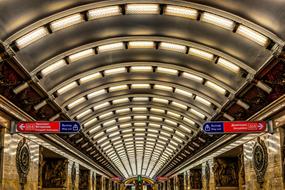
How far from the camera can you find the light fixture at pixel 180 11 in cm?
1328

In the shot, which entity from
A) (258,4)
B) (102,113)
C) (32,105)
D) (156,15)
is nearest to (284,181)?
(258,4)

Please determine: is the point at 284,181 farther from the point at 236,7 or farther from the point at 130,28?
the point at 130,28

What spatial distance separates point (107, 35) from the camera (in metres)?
15.5

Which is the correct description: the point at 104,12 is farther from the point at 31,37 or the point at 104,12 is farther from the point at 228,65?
the point at 228,65

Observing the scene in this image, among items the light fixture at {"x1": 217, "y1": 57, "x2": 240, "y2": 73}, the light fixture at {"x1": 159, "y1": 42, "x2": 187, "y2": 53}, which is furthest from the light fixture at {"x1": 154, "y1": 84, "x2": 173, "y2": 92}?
the light fixture at {"x1": 217, "y1": 57, "x2": 240, "y2": 73}

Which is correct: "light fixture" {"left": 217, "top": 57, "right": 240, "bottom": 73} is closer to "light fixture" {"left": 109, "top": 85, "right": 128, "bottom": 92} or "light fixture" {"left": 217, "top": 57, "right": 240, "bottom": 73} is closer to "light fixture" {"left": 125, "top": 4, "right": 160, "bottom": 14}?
"light fixture" {"left": 125, "top": 4, "right": 160, "bottom": 14}

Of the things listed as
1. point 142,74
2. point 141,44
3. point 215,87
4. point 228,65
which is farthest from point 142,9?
point 142,74

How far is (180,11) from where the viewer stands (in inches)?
526

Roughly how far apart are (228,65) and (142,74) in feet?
17.6

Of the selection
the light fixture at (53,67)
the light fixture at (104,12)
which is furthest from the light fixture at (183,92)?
the light fixture at (104,12)

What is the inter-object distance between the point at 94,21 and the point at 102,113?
11.8 meters

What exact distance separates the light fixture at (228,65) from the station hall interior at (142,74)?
54mm

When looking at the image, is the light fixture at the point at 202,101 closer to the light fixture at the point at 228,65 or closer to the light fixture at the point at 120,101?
the light fixture at the point at 120,101

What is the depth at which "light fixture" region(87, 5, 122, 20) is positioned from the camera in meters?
13.3
